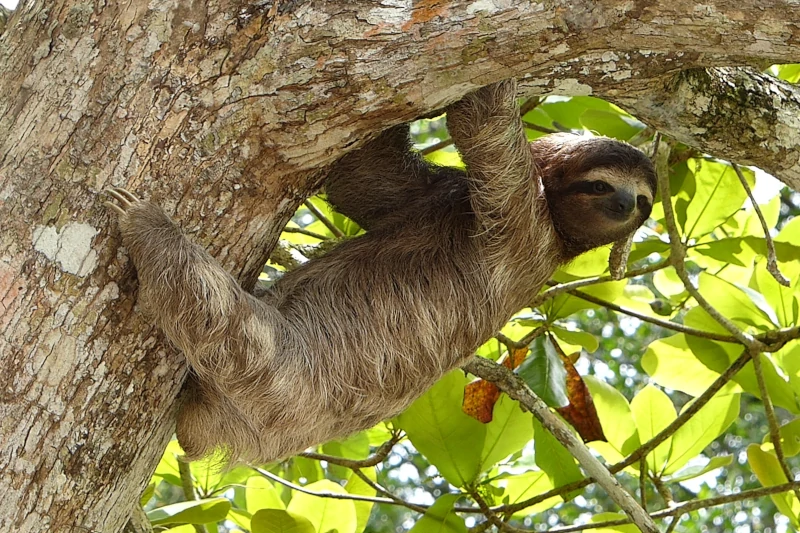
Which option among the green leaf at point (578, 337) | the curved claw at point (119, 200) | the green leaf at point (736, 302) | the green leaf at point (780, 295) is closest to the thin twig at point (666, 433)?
A: the green leaf at point (736, 302)

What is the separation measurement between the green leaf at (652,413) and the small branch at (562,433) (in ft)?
3.56

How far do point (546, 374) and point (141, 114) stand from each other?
2962 mm

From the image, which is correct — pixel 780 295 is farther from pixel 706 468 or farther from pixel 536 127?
pixel 536 127

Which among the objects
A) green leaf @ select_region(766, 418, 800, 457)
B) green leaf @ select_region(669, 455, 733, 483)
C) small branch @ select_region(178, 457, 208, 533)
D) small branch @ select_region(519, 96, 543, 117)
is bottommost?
small branch @ select_region(178, 457, 208, 533)

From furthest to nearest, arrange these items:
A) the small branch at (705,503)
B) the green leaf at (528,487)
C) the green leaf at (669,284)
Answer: the green leaf at (669,284)
the green leaf at (528,487)
the small branch at (705,503)

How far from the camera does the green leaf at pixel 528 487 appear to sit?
5633mm

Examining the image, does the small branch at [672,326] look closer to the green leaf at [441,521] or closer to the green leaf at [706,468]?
the green leaf at [706,468]

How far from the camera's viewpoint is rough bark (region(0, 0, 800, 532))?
302 cm

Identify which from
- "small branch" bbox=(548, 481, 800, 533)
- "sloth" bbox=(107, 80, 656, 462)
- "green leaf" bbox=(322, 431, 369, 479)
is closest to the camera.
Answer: "sloth" bbox=(107, 80, 656, 462)

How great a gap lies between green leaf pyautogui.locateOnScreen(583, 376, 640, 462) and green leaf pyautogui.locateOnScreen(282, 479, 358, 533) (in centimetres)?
176

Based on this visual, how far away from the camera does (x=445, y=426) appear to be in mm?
5230

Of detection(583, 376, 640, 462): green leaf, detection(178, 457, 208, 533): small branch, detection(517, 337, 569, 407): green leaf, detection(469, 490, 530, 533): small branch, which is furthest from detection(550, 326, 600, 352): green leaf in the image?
detection(178, 457, 208, 533): small branch

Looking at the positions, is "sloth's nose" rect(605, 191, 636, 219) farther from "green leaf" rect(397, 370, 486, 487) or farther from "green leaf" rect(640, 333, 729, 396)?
"green leaf" rect(640, 333, 729, 396)

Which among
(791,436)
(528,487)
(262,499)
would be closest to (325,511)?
(262,499)
